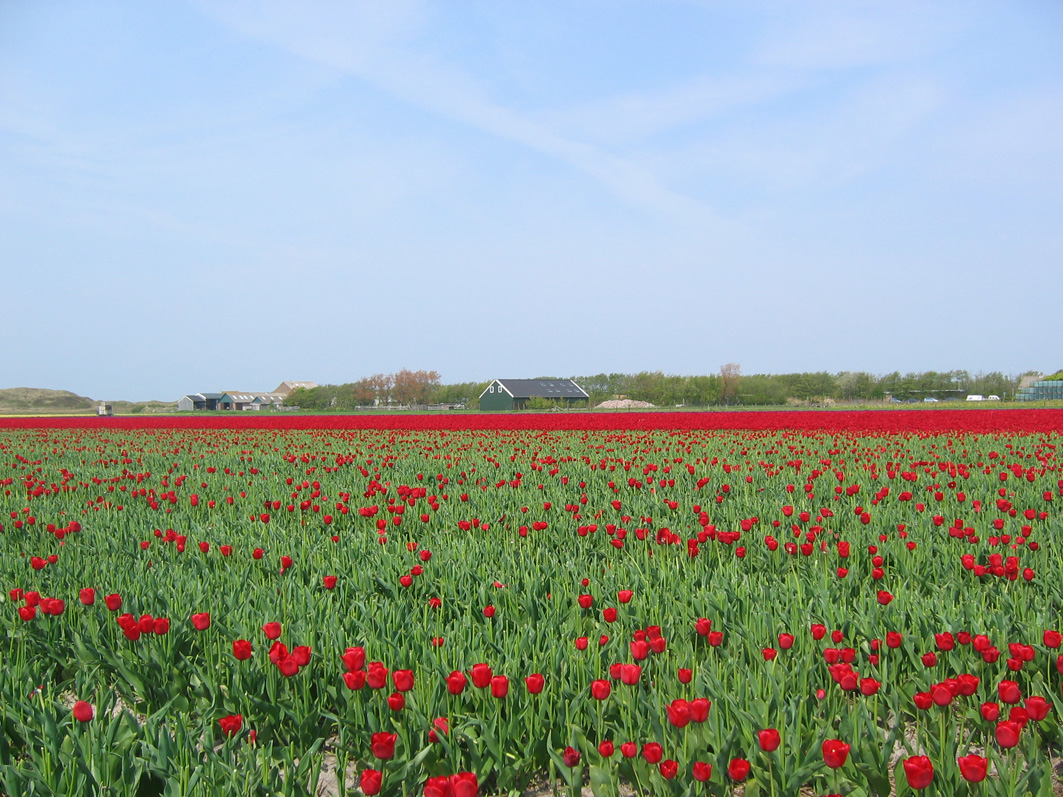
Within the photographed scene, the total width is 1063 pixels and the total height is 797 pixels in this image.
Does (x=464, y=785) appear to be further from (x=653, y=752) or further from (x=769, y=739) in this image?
(x=769, y=739)

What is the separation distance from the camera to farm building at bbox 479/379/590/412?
80088 millimetres

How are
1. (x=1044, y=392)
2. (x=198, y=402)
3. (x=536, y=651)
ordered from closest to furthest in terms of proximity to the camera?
1. (x=536, y=651)
2. (x=1044, y=392)
3. (x=198, y=402)

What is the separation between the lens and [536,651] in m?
3.13

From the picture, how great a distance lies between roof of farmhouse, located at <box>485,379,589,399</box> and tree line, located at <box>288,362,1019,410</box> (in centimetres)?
266

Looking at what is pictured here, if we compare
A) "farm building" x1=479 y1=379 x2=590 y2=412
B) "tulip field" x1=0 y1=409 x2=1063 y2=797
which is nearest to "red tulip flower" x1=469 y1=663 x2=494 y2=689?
"tulip field" x1=0 y1=409 x2=1063 y2=797

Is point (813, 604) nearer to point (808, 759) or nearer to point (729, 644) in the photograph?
point (729, 644)

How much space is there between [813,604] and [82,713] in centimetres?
343

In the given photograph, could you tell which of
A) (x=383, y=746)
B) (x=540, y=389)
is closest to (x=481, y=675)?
(x=383, y=746)

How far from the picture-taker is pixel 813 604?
13.0 ft

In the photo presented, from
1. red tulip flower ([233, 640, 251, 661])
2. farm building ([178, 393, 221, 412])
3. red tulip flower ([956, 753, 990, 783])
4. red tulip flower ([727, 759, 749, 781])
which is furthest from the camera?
farm building ([178, 393, 221, 412])

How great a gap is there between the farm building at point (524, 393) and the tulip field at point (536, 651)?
71.5 m

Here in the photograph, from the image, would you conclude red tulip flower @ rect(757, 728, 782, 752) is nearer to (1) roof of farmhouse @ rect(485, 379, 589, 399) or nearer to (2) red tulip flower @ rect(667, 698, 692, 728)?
(2) red tulip flower @ rect(667, 698, 692, 728)

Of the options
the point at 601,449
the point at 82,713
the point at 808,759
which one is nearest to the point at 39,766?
the point at 82,713

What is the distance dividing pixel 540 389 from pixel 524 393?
2.41 m
